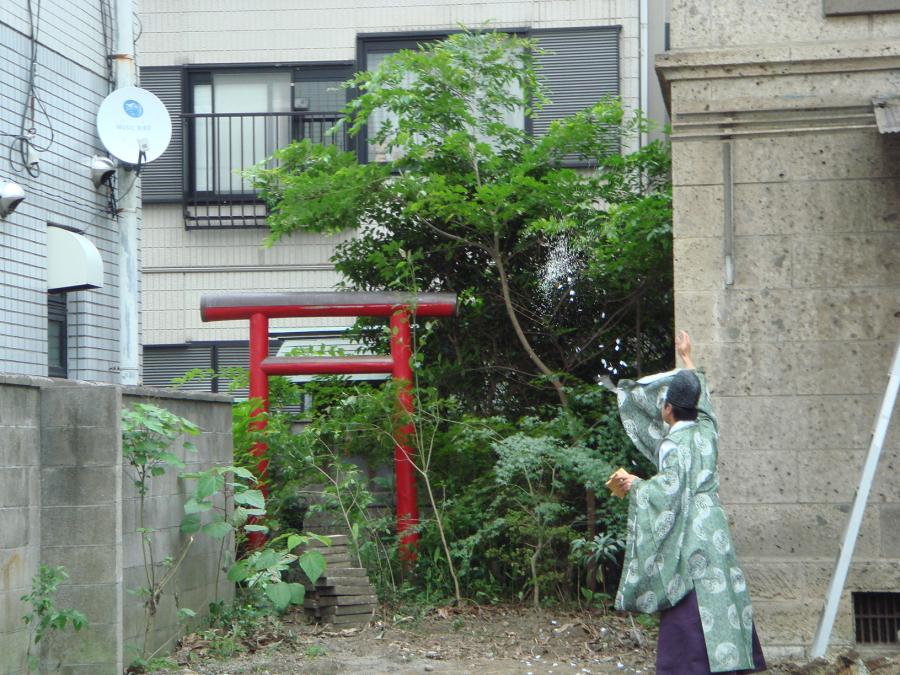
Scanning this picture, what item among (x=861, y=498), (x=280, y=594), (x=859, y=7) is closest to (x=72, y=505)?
(x=280, y=594)

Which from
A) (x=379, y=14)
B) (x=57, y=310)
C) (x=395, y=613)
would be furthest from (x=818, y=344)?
(x=379, y=14)

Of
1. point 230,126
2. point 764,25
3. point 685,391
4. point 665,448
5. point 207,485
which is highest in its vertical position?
point 230,126

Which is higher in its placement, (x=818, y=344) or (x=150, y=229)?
(x=150, y=229)

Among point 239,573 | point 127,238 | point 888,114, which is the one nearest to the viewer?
point 888,114

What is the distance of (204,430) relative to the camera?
8.27 metres

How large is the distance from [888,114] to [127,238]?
24.1 feet

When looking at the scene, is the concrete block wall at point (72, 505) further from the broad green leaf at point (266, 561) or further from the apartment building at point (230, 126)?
the apartment building at point (230, 126)

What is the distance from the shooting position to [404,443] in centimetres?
957

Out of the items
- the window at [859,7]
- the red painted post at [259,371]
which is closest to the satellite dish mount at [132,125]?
the red painted post at [259,371]

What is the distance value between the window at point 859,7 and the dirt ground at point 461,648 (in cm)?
384

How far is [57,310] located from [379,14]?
693cm

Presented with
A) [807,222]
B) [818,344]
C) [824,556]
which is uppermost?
[807,222]

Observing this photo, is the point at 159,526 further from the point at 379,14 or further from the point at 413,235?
the point at 379,14

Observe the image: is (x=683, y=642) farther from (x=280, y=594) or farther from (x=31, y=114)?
(x=31, y=114)
